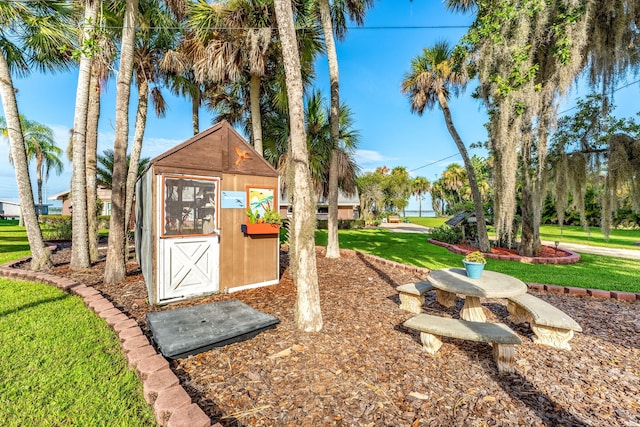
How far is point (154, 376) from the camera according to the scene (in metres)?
2.01

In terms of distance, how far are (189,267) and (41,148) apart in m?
29.7

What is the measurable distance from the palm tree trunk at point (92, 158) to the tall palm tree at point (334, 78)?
5589mm

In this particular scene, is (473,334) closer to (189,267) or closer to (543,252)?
(189,267)

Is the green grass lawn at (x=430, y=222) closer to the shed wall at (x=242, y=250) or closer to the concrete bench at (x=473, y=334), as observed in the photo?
the shed wall at (x=242, y=250)

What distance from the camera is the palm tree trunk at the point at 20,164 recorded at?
5096 millimetres

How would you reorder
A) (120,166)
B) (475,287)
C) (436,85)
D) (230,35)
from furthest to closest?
(436,85) → (230,35) → (120,166) → (475,287)

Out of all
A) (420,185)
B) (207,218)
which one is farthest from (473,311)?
(420,185)

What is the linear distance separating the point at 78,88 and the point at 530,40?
8.78 m

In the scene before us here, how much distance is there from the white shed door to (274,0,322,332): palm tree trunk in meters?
1.92

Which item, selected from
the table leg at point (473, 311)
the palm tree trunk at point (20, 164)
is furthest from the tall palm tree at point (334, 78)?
the palm tree trunk at point (20, 164)

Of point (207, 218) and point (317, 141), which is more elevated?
point (317, 141)

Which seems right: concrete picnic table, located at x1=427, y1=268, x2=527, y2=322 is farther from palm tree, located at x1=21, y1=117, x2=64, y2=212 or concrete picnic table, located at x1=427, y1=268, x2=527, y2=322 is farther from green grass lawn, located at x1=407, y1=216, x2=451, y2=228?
palm tree, located at x1=21, y1=117, x2=64, y2=212

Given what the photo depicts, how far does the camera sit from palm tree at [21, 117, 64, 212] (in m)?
21.3

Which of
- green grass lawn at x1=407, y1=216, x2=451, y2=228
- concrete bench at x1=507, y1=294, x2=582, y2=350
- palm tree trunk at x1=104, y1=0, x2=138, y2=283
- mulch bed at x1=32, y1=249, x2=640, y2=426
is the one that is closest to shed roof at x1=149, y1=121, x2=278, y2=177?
palm tree trunk at x1=104, y1=0, x2=138, y2=283
